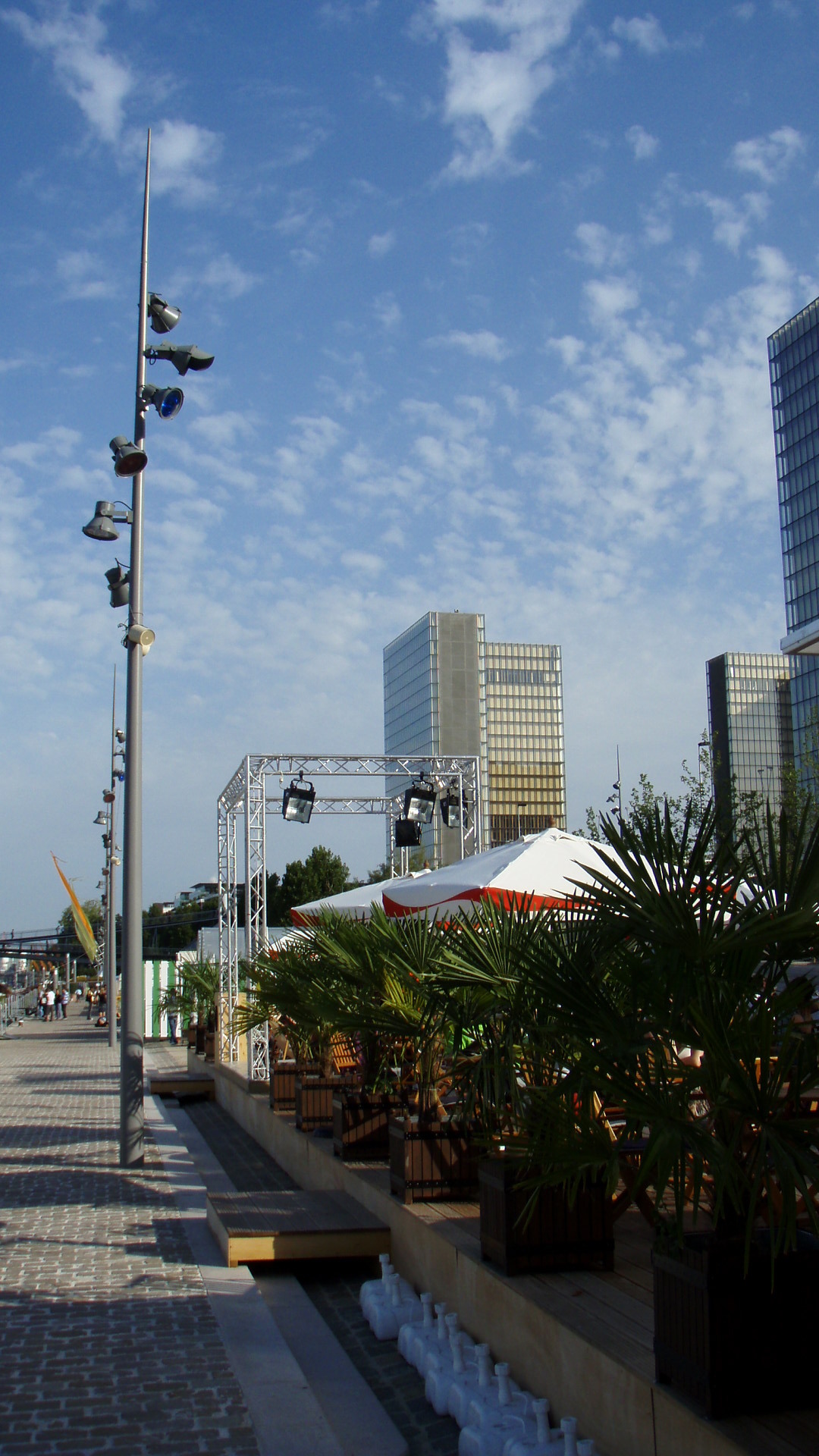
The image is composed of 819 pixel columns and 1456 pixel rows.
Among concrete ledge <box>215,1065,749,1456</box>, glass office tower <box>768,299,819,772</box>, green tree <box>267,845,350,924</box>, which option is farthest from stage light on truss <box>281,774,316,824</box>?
glass office tower <box>768,299,819,772</box>

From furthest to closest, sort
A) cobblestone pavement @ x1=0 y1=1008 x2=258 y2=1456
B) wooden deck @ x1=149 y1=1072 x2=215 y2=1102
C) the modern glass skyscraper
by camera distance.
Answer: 1. the modern glass skyscraper
2. wooden deck @ x1=149 y1=1072 x2=215 y2=1102
3. cobblestone pavement @ x1=0 y1=1008 x2=258 y2=1456

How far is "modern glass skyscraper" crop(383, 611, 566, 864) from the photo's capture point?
484ft

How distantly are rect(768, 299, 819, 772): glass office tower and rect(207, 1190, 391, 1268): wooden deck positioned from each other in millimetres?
84977

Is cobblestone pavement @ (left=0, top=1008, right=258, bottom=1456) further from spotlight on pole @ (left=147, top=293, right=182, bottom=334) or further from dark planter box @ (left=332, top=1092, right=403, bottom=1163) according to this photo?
spotlight on pole @ (left=147, top=293, right=182, bottom=334)

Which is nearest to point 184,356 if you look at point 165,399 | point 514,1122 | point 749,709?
point 165,399

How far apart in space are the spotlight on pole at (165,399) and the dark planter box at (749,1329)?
30.9ft

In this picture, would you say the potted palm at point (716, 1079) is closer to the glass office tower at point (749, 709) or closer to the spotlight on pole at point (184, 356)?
the spotlight on pole at point (184, 356)

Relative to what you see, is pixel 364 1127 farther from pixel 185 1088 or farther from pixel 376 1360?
pixel 185 1088

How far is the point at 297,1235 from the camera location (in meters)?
6.74

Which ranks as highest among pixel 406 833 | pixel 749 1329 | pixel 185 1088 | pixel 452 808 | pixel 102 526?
pixel 102 526

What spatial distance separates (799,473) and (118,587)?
288 feet

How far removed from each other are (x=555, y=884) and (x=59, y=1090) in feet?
43.2

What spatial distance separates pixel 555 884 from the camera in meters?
8.24

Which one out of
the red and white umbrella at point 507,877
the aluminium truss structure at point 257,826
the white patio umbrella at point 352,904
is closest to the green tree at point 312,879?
the aluminium truss structure at point 257,826
